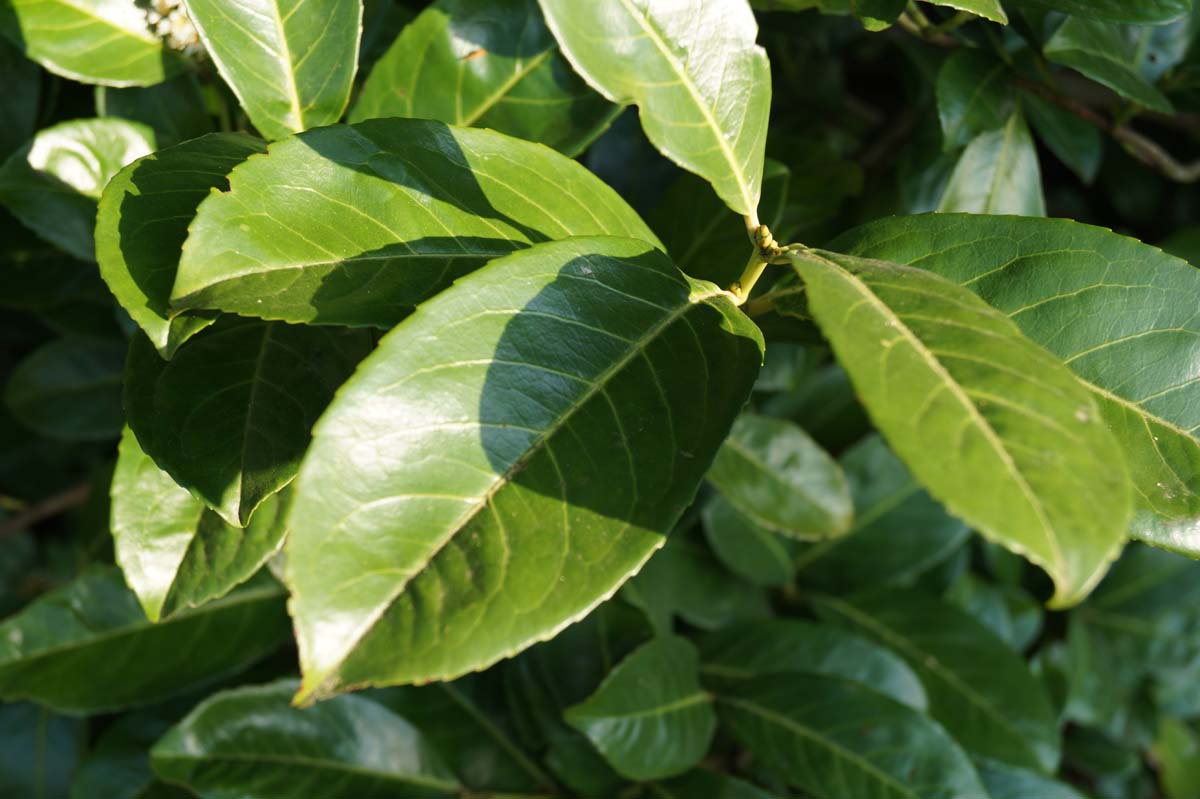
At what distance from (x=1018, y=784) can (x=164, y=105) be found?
1.29 meters

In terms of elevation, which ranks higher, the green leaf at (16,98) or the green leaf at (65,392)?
the green leaf at (16,98)

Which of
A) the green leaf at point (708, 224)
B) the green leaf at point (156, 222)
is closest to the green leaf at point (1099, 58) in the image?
the green leaf at point (708, 224)

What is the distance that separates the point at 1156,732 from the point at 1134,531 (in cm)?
138

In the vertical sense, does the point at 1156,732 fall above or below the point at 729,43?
below

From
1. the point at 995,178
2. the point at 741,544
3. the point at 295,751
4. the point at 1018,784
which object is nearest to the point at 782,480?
the point at 741,544

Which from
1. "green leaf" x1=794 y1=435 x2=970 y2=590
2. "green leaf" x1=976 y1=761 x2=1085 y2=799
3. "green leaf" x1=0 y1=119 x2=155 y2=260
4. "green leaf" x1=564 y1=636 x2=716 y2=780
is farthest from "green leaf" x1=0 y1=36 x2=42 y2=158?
"green leaf" x1=976 y1=761 x2=1085 y2=799

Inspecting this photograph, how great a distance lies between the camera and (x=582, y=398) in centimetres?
62

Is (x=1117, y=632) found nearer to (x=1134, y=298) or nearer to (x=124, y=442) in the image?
(x=1134, y=298)

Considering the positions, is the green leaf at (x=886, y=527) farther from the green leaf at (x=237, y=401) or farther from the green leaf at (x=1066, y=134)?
the green leaf at (x=237, y=401)

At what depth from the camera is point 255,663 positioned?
4.29 feet

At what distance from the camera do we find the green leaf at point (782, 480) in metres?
1.20

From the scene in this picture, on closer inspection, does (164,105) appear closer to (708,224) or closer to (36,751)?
(708,224)

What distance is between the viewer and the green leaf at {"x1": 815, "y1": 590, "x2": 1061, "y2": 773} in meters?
1.29

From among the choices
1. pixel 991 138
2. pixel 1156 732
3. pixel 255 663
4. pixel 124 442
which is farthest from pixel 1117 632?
pixel 124 442
